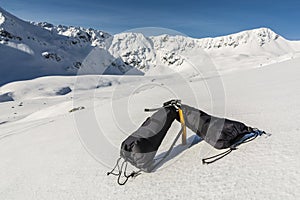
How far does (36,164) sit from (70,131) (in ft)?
5.04

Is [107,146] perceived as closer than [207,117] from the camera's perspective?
No

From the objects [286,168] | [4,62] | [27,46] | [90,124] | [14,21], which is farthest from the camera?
[14,21]

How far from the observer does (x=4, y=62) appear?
245ft

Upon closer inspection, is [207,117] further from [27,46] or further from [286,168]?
[27,46]

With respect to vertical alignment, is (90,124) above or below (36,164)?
below

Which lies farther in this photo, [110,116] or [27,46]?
[27,46]

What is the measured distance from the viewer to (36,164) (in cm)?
329

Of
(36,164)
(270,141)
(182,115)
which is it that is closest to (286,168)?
(270,141)

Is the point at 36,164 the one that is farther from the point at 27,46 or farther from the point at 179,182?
the point at 27,46

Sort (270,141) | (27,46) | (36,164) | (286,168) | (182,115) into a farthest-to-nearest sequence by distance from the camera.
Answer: (27,46) → (36,164) → (182,115) → (270,141) → (286,168)

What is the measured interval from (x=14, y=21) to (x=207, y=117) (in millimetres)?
128499

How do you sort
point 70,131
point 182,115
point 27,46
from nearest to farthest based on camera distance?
1. point 182,115
2. point 70,131
3. point 27,46

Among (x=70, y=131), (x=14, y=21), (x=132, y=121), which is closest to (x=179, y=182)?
(x=132, y=121)

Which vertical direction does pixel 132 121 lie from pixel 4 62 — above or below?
above
